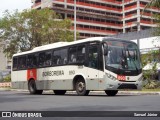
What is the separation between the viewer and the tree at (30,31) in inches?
2089

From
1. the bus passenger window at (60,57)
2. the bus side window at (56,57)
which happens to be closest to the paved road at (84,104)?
the bus passenger window at (60,57)

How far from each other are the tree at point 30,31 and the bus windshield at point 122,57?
3264 cm

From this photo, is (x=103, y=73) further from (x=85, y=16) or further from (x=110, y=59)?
(x=85, y=16)

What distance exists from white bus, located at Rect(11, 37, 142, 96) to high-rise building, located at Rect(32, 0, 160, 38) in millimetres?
70744

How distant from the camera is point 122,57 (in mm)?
20266

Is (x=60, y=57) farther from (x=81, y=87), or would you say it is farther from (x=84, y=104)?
(x=84, y=104)

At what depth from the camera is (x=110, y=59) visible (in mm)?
19984

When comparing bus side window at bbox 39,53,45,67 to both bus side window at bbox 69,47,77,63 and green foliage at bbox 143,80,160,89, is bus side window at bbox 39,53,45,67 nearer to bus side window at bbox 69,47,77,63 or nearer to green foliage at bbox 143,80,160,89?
bus side window at bbox 69,47,77,63

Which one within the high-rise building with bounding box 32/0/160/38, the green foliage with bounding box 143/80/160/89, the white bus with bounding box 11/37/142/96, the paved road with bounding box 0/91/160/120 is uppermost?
the high-rise building with bounding box 32/0/160/38

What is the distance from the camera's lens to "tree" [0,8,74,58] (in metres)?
53.1

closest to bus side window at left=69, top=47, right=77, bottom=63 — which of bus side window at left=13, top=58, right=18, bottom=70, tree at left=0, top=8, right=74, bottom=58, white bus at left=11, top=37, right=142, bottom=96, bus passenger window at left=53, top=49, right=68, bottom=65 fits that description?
white bus at left=11, top=37, right=142, bottom=96

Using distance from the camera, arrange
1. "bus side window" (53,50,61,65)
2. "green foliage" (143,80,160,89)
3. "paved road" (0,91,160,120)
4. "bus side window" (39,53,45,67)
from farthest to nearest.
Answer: "green foliage" (143,80,160,89), "bus side window" (39,53,45,67), "bus side window" (53,50,61,65), "paved road" (0,91,160,120)

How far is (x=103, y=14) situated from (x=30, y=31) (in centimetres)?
5540

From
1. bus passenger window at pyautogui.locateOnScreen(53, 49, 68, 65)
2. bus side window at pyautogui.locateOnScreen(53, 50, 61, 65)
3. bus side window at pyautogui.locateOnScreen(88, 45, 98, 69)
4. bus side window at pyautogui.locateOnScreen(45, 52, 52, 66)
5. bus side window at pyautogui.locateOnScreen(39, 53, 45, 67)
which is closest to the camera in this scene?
bus side window at pyautogui.locateOnScreen(88, 45, 98, 69)
